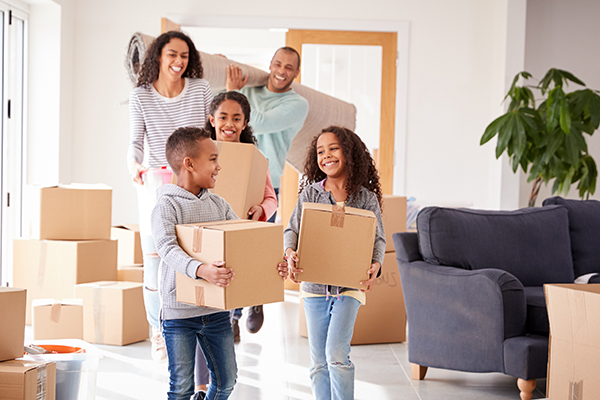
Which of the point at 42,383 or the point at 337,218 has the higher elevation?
the point at 337,218

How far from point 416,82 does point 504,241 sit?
2.26 metres

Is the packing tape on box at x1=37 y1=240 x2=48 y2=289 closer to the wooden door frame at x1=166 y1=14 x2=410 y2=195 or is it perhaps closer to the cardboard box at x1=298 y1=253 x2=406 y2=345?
the cardboard box at x1=298 y1=253 x2=406 y2=345

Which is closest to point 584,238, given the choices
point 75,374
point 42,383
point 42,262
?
point 75,374

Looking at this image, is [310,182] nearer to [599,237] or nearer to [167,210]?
[167,210]

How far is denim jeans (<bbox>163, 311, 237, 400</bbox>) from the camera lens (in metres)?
1.63

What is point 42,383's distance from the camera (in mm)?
1721

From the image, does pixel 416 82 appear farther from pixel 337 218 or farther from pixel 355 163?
pixel 337 218

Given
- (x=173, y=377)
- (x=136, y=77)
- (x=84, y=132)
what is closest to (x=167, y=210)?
(x=173, y=377)

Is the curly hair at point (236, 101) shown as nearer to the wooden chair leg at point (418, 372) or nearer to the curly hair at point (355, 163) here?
the curly hair at point (355, 163)

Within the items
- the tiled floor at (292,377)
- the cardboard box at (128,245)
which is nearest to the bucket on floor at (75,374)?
the tiled floor at (292,377)

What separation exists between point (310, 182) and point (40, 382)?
3.59ft

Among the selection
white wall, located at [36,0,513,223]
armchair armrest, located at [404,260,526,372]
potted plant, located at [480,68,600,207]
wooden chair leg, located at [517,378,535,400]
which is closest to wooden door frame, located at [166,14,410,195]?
white wall, located at [36,0,513,223]

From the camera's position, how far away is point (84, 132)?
4543 millimetres

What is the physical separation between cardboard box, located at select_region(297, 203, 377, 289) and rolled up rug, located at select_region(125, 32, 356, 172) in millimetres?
1268
